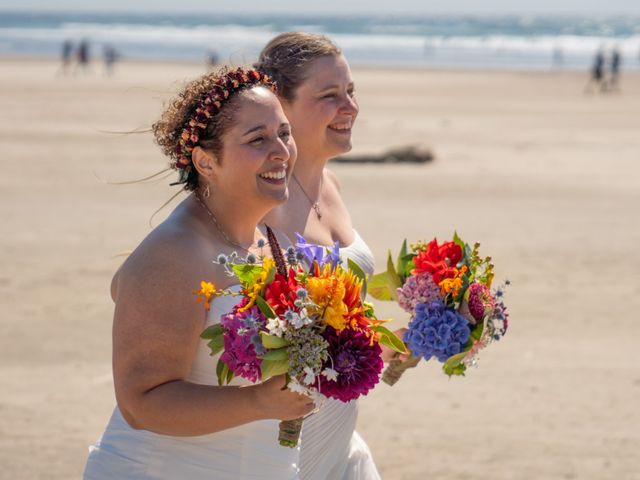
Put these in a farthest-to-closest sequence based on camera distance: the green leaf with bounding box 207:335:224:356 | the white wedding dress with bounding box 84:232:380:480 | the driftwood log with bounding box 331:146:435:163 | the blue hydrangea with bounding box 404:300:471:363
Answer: the driftwood log with bounding box 331:146:435:163 → the blue hydrangea with bounding box 404:300:471:363 → the white wedding dress with bounding box 84:232:380:480 → the green leaf with bounding box 207:335:224:356

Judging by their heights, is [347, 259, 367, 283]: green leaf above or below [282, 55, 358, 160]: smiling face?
below

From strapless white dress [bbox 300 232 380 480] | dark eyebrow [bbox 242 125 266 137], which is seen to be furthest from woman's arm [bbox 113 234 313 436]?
strapless white dress [bbox 300 232 380 480]

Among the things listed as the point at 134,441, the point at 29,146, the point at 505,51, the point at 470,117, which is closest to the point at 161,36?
the point at 505,51

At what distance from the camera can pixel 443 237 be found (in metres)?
13.5

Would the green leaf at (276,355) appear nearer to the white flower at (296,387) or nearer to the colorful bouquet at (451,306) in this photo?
the white flower at (296,387)

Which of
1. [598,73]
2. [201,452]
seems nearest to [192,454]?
[201,452]

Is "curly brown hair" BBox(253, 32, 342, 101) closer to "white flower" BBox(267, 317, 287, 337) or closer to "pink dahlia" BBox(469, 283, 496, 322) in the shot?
"pink dahlia" BBox(469, 283, 496, 322)

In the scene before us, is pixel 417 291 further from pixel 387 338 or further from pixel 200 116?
pixel 200 116

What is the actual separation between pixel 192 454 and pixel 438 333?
1037mm

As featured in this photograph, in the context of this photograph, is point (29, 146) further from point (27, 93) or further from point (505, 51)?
point (505, 51)

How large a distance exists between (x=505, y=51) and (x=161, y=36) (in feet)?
120

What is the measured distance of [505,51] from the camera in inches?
3054

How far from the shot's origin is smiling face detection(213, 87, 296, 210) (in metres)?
3.51

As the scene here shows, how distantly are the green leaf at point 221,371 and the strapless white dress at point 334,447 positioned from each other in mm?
870
